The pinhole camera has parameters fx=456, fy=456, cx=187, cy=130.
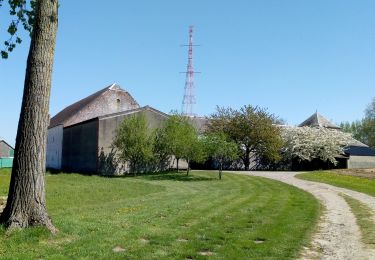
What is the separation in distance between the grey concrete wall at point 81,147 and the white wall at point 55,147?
1365 mm

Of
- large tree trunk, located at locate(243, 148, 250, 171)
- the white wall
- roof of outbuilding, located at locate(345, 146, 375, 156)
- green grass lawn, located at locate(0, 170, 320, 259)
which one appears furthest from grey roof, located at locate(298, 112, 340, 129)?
green grass lawn, located at locate(0, 170, 320, 259)

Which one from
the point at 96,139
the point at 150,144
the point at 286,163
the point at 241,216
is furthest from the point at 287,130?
the point at 241,216

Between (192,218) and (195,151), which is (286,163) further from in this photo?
(192,218)

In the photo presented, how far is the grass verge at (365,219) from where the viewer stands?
10.1 metres

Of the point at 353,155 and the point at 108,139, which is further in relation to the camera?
the point at 353,155

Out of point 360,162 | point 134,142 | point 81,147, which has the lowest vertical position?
point 360,162

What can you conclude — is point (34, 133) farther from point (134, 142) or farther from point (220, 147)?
point (134, 142)

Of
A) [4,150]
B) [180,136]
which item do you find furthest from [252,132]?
[4,150]

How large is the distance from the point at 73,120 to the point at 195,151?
2132 cm

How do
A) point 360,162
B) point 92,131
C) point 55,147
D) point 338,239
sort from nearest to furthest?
point 338,239, point 92,131, point 360,162, point 55,147

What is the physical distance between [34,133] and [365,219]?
31.4 ft

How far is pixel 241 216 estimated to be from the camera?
1284 cm

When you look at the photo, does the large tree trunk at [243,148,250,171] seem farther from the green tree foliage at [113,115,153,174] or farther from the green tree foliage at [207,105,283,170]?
the green tree foliage at [113,115,153,174]

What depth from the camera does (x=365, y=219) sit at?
1323 cm
